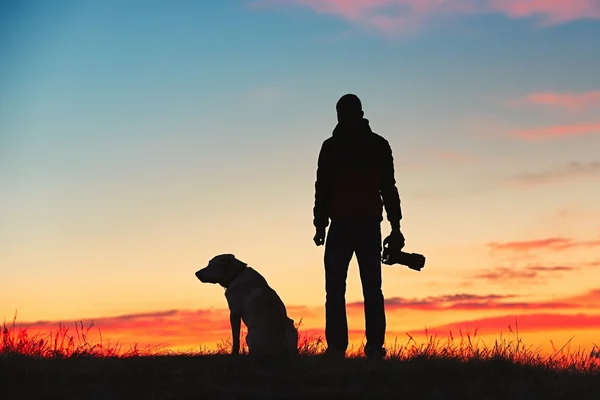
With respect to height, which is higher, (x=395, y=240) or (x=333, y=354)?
(x=395, y=240)

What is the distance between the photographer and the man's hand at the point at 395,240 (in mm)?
12492

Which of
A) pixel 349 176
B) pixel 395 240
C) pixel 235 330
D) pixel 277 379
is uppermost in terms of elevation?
pixel 349 176

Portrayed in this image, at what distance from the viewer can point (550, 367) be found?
478 inches

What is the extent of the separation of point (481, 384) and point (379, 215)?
2.72 meters

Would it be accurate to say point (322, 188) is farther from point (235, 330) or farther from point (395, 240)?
point (235, 330)

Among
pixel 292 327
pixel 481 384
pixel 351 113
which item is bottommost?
pixel 481 384

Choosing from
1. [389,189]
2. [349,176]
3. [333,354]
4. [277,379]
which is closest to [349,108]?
[349,176]

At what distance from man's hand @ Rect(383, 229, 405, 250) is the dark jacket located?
0.41 meters

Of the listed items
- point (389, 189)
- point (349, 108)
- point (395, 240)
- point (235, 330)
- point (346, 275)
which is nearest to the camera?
point (349, 108)

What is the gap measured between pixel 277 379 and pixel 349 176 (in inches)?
119

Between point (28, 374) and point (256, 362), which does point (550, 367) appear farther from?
point (28, 374)

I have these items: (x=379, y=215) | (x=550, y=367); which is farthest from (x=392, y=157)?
(x=550, y=367)

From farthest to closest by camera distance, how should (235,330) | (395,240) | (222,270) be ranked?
(222,270)
(235,330)
(395,240)

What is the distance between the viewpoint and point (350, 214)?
12.0 m
